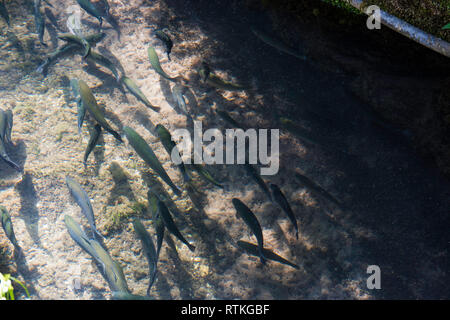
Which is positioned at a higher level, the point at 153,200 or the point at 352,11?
the point at 352,11

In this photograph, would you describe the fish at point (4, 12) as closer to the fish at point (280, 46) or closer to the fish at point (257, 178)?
the fish at point (280, 46)

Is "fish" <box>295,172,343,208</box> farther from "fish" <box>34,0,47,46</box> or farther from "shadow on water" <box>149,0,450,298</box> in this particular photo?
"fish" <box>34,0,47,46</box>

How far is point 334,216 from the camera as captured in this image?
3826 mm

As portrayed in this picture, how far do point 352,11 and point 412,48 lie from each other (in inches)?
27.5

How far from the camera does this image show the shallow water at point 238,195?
370 centimetres

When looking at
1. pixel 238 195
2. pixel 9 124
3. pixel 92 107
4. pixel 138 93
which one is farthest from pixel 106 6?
pixel 238 195

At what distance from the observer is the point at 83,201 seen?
11.5ft

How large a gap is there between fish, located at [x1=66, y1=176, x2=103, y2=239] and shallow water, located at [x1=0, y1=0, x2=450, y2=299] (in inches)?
10.1

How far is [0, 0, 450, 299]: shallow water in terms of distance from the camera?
3695mm

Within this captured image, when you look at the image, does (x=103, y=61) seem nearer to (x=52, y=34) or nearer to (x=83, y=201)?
(x=52, y=34)

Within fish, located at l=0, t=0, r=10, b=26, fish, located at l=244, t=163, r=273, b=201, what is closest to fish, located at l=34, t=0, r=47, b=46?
fish, located at l=0, t=0, r=10, b=26

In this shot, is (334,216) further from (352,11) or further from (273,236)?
(352,11)
